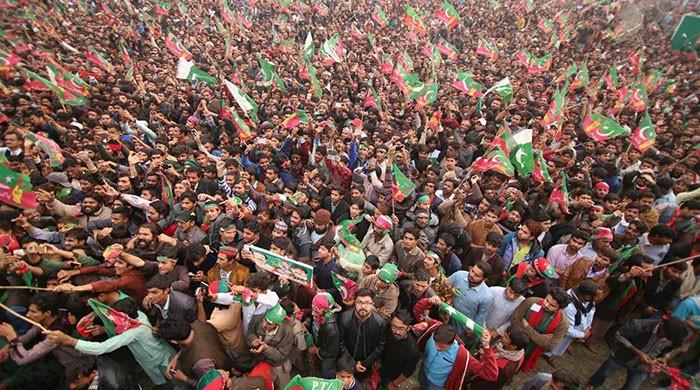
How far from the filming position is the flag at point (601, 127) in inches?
309

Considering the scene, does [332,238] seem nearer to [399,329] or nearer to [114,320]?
[399,329]

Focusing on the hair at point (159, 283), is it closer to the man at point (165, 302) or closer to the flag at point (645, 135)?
the man at point (165, 302)

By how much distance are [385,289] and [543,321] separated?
176 centimetres

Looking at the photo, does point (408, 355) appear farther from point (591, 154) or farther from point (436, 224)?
point (591, 154)

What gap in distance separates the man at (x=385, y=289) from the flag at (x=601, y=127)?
22.7ft

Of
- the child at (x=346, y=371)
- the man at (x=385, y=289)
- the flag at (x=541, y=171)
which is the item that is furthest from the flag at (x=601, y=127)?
the child at (x=346, y=371)

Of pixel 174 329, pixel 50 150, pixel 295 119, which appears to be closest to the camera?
pixel 174 329

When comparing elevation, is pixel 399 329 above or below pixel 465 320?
below

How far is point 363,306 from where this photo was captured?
11.5 ft

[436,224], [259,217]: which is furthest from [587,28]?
[259,217]

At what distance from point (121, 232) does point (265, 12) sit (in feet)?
68.5

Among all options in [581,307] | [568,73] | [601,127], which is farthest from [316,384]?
[568,73]

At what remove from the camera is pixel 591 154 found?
8625 millimetres

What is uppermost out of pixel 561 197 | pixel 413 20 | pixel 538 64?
pixel 413 20
